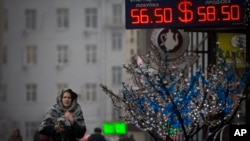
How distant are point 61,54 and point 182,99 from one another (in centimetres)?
5358

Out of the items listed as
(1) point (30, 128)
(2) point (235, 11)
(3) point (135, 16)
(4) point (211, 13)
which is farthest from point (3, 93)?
(2) point (235, 11)

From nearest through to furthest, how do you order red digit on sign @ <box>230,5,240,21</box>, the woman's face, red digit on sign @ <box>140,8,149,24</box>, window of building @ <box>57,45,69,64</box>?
the woman's face < red digit on sign @ <box>230,5,240,21</box> < red digit on sign @ <box>140,8,149,24</box> < window of building @ <box>57,45,69,64</box>

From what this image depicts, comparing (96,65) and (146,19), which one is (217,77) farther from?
(96,65)

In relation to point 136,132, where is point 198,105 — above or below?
above

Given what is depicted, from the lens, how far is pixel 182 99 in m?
9.50

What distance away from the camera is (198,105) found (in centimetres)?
961

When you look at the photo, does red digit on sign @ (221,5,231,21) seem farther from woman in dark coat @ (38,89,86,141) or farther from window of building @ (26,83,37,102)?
window of building @ (26,83,37,102)

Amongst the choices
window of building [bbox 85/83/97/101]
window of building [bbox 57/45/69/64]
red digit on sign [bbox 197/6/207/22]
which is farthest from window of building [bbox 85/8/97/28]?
red digit on sign [bbox 197/6/207/22]

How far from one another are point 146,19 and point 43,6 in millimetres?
52974

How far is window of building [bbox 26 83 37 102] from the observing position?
61906 millimetres

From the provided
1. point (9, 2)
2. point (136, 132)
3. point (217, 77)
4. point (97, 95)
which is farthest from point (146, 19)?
point (9, 2)

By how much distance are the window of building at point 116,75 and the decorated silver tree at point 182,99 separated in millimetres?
50657

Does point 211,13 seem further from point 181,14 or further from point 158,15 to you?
point 158,15

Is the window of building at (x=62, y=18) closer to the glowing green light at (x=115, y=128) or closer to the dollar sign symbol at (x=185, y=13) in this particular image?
the glowing green light at (x=115, y=128)
